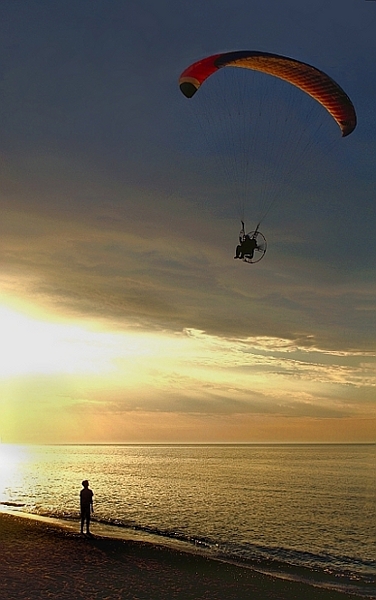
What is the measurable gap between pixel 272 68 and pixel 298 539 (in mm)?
24472

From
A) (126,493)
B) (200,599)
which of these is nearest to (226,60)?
(200,599)

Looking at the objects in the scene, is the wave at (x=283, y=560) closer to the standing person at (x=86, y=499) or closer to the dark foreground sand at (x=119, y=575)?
the dark foreground sand at (x=119, y=575)

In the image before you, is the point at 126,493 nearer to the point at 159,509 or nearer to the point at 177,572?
the point at 159,509

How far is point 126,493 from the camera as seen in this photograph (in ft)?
199

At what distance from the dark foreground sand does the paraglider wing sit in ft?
49.4

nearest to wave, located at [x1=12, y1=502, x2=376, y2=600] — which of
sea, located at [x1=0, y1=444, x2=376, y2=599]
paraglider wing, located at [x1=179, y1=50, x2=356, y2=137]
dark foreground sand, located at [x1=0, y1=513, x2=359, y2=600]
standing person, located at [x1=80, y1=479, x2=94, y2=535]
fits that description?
sea, located at [x1=0, y1=444, x2=376, y2=599]

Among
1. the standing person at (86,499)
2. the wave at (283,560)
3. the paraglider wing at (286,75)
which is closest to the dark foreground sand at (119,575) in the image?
the standing person at (86,499)

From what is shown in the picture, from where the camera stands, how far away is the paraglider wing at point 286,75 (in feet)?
61.9

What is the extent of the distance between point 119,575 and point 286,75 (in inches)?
656

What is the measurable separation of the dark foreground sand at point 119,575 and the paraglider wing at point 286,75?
1506 centimetres

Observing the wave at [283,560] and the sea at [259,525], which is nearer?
the wave at [283,560]

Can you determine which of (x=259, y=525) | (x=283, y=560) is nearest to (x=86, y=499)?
(x=283, y=560)

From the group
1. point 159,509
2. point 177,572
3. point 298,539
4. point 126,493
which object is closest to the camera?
point 177,572

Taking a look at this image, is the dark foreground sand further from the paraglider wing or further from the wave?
the paraglider wing
